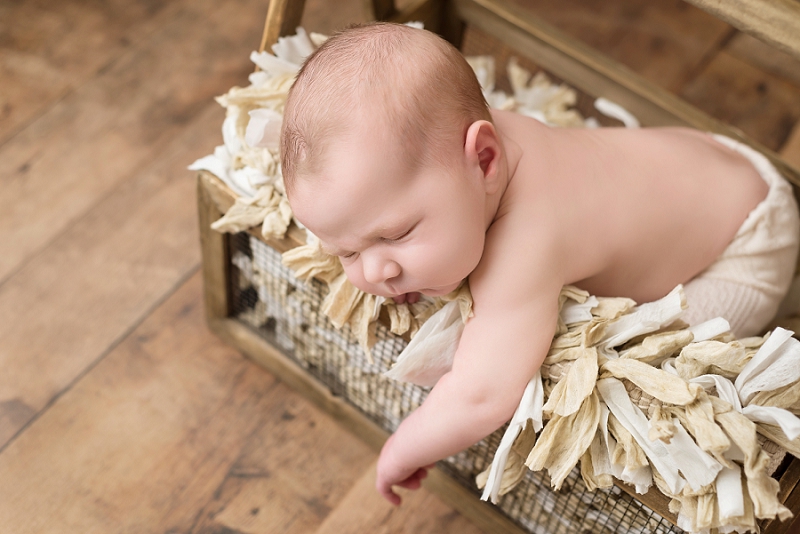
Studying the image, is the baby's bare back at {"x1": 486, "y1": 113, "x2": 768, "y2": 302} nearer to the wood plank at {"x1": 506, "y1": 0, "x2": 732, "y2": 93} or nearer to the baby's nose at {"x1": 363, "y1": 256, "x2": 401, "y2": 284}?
the baby's nose at {"x1": 363, "y1": 256, "x2": 401, "y2": 284}

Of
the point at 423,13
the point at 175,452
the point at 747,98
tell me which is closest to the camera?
the point at 175,452

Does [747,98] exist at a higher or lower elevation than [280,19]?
lower

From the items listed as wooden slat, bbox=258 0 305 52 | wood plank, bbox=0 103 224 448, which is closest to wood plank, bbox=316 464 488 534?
wood plank, bbox=0 103 224 448

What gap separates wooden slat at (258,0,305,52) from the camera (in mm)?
874

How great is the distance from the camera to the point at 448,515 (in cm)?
97

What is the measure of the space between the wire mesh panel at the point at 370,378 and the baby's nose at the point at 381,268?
14 cm

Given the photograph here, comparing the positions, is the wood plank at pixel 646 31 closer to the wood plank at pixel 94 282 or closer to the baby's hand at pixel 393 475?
the wood plank at pixel 94 282

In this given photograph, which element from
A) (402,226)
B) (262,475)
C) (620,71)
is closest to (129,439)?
(262,475)

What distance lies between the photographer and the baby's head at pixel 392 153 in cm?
61

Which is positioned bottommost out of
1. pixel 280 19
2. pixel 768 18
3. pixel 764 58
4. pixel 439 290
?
pixel 764 58

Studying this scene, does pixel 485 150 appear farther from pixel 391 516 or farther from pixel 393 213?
pixel 391 516

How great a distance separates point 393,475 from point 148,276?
516mm

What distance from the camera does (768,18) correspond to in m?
0.69

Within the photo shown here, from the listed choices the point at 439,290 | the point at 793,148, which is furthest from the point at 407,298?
the point at 793,148
